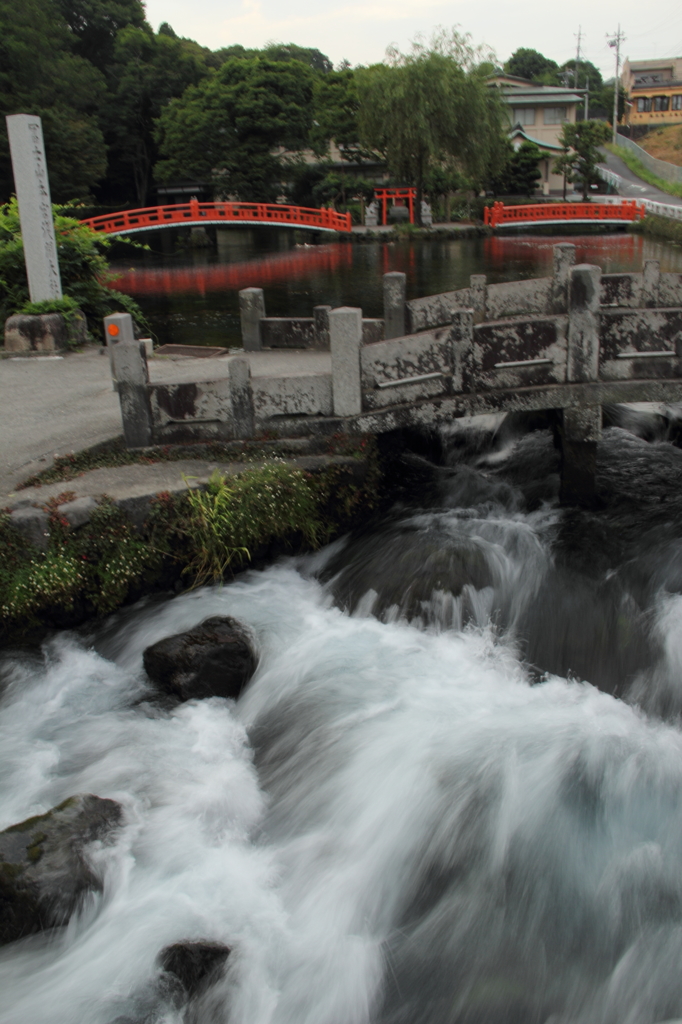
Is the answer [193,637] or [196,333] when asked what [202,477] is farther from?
[196,333]

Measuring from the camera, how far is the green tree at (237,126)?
151 ft

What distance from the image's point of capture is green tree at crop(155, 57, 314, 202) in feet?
151

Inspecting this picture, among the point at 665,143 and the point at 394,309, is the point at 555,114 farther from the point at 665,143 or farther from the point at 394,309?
the point at 394,309

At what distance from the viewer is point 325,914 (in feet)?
16.5

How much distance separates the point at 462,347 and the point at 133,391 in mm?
3283

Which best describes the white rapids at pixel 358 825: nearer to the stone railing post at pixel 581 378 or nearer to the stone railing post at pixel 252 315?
the stone railing post at pixel 581 378

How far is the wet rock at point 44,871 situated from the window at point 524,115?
68.8m

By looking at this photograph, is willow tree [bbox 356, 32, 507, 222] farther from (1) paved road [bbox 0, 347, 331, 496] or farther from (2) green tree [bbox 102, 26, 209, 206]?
(1) paved road [bbox 0, 347, 331, 496]

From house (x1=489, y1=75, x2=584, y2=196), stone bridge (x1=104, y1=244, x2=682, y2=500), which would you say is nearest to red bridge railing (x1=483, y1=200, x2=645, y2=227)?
house (x1=489, y1=75, x2=584, y2=196)

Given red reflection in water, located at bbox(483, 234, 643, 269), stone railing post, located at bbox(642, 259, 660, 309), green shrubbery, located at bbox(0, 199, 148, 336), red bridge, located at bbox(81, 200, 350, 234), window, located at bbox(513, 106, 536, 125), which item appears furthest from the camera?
window, located at bbox(513, 106, 536, 125)

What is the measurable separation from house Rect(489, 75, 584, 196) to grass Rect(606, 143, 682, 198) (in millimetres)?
6997

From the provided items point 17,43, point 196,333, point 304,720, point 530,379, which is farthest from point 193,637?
point 17,43

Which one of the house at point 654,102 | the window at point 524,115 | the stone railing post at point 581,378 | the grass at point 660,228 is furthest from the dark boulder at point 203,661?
the house at point 654,102

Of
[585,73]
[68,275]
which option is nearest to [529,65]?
[585,73]
